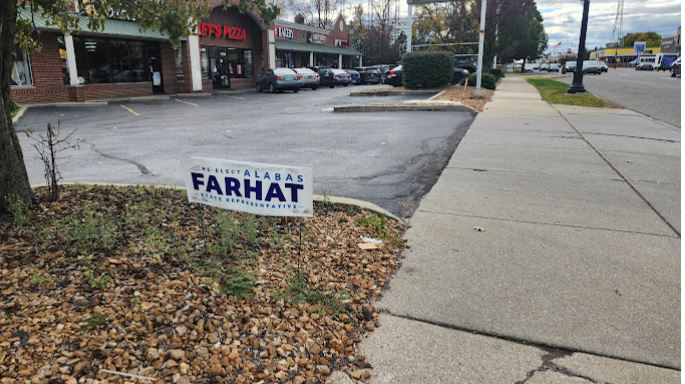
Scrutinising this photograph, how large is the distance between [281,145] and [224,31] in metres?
22.7

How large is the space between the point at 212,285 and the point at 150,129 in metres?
10.8

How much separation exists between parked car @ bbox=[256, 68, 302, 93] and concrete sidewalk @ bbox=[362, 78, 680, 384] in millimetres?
22195

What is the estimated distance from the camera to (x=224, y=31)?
30.2 meters

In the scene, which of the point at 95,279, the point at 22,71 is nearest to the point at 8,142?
the point at 95,279

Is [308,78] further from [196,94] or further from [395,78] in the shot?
[196,94]

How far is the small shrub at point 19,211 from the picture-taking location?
4.08 meters

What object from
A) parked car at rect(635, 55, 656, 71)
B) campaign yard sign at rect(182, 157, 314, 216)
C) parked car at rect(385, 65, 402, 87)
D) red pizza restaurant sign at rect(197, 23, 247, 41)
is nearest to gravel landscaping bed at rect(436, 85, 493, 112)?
parked car at rect(385, 65, 402, 87)

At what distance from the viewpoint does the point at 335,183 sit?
6918mm

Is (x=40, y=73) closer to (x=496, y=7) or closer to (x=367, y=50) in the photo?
(x=496, y=7)

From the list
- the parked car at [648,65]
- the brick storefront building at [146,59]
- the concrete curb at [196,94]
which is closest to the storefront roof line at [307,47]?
the brick storefront building at [146,59]

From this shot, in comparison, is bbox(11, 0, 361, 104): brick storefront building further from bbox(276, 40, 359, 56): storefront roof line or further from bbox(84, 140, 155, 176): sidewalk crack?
bbox(84, 140, 155, 176): sidewalk crack

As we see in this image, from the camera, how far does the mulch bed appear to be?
8.66ft

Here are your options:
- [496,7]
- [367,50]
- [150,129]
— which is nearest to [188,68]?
[150,129]

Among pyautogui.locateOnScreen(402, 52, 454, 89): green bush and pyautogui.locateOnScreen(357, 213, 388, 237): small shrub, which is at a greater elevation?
pyautogui.locateOnScreen(402, 52, 454, 89): green bush
